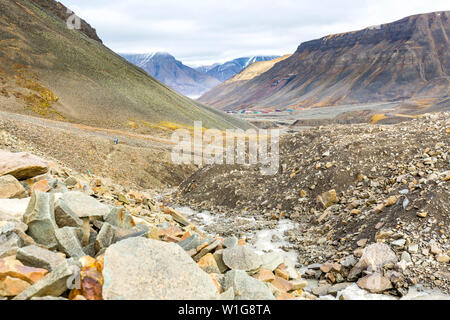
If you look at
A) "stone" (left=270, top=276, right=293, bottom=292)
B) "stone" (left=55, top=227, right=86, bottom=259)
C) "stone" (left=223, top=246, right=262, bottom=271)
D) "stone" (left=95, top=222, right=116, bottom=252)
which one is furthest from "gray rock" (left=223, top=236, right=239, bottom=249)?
"stone" (left=55, top=227, right=86, bottom=259)

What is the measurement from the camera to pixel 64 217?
18.7 feet

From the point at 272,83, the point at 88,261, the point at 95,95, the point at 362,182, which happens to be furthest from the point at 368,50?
the point at 88,261

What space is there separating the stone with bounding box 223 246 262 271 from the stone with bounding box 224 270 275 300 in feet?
3.25

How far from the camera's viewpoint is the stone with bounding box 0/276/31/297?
3811mm

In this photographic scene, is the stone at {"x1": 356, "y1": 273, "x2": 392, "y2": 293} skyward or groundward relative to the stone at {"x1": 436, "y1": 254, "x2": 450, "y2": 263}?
groundward

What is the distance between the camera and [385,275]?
6.81 meters

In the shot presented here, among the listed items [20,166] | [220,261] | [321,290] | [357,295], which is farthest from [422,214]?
[20,166]

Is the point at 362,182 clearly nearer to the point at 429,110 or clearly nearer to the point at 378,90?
the point at 429,110

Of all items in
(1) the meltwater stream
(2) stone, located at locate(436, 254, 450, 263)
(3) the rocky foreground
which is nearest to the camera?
(3) the rocky foreground

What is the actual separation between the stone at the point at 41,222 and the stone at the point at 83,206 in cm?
66

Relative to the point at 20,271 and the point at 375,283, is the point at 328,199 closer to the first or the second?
the point at 375,283

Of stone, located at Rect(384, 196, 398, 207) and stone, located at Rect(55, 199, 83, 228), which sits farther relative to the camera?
stone, located at Rect(384, 196, 398, 207)

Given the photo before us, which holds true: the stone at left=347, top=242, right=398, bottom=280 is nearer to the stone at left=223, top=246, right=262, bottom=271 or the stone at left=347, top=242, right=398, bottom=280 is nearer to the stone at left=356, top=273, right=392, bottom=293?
the stone at left=356, top=273, right=392, bottom=293

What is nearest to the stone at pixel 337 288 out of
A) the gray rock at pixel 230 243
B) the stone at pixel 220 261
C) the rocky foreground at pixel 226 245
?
the rocky foreground at pixel 226 245
